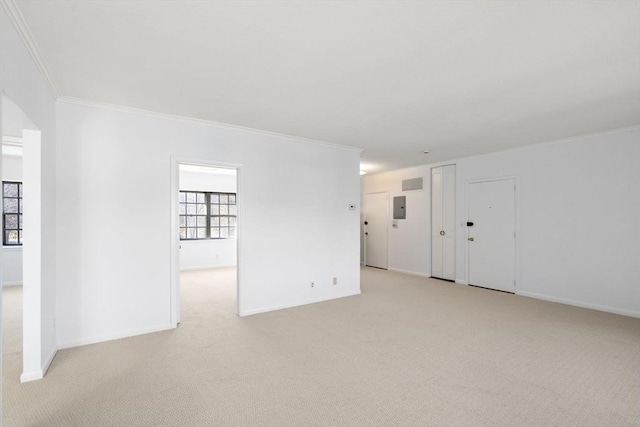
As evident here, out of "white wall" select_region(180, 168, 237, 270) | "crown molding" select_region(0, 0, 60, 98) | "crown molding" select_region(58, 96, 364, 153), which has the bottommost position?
"white wall" select_region(180, 168, 237, 270)

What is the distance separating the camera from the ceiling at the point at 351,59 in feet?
6.37

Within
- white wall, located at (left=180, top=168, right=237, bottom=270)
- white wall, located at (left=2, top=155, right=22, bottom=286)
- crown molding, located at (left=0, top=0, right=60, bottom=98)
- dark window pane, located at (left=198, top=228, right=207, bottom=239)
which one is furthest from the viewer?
dark window pane, located at (left=198, top=228, right=207, bottom=239)

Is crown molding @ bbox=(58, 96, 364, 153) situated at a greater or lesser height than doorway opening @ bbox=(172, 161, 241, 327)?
greater

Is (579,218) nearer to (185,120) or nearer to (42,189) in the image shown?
(185,120)

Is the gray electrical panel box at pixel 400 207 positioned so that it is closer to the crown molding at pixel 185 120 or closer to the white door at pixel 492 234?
the white door at pixel 492 234

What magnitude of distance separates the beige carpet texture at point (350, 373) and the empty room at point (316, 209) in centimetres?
2

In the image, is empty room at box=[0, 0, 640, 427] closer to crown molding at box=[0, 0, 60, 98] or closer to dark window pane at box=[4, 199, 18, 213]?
crown molding at box=[0, 0, 60, 98]

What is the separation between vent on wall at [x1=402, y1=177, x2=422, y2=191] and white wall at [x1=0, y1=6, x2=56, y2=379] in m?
6.25

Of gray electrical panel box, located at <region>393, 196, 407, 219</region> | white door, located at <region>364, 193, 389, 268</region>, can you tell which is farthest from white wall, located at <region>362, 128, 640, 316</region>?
white door, located at <region>364, 193, 389, 268</region>

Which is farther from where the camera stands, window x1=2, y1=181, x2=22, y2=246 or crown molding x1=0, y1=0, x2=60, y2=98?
window x1=2, y1=181, x2=22, y2=246

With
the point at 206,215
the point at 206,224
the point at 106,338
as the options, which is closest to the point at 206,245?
the point at 206,224

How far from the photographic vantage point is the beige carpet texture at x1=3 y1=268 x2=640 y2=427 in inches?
87.8

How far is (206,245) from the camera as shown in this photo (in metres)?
8.19

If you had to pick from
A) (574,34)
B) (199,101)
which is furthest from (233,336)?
(574,34)
